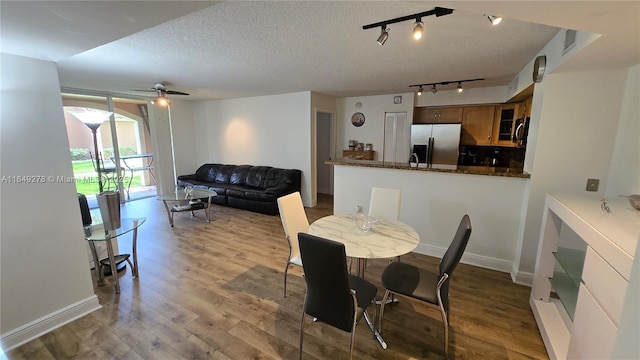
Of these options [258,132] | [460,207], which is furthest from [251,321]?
[258,132]

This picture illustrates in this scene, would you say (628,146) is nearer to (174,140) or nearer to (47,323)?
(47,323)

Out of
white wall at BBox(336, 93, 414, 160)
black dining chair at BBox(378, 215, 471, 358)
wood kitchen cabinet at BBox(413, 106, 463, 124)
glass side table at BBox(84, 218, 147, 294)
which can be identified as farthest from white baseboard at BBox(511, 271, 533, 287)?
glass side table at BBox(84, 218, 147, 294)

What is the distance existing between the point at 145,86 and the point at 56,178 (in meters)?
3.32

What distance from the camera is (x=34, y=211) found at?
194 cm

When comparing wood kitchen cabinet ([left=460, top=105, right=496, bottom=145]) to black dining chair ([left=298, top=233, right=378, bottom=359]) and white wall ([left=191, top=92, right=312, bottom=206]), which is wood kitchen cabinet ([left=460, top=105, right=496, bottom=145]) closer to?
white wall ([left=191, top=92, right=312, bottom=206])

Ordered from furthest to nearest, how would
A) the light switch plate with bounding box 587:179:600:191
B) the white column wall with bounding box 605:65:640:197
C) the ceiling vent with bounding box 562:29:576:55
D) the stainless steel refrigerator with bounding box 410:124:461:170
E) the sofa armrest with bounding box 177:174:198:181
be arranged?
1. the sofa armrest with bounding box 177:174:198:181
2. the stainless steel refrigerator with bounding box 410:124:461:170
3. the light switch plate with bounding box 587:179:600:191
4. the white column wall with bounding box 605:65:640:197
5. the ceiling vent with bounding box 562:29:576:55

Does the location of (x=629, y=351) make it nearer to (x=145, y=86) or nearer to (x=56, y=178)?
(x=56, y=178)

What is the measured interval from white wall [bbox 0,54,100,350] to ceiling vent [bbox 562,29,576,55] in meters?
3.81

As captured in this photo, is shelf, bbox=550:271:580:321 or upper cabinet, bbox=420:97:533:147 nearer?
shelf, bbox=550:271:580:321

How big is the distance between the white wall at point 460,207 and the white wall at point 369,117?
8.51ft

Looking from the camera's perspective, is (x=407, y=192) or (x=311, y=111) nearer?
(x=407, y=192)

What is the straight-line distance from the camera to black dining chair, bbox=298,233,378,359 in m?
1.44

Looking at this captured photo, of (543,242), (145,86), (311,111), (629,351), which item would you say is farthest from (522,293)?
(145,86)

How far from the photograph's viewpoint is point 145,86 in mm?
4664
